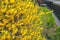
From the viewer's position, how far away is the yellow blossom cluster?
8.31ft

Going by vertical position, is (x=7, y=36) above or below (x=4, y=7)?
below

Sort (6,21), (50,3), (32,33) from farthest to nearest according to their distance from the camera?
(50,3)
(32,33)
(6,21)

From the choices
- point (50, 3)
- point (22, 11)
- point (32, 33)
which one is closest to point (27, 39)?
point (32, 33)

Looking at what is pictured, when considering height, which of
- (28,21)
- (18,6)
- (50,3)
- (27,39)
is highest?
(18,6)

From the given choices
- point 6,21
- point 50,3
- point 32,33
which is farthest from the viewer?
point 50,3

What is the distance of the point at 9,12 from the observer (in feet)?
8.34

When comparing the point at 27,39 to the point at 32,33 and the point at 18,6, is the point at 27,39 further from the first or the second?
the point at 18,6

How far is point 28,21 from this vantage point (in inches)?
105

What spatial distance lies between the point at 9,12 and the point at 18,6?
0.16m

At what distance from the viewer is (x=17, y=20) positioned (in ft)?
8.65

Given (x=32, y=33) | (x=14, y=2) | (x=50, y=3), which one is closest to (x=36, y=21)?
(x=32, y=33)

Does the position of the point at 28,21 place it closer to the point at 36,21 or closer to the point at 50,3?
the point at 36,21

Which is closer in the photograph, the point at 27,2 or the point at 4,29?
the point at 4,29

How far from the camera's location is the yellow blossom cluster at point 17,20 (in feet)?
8.31
